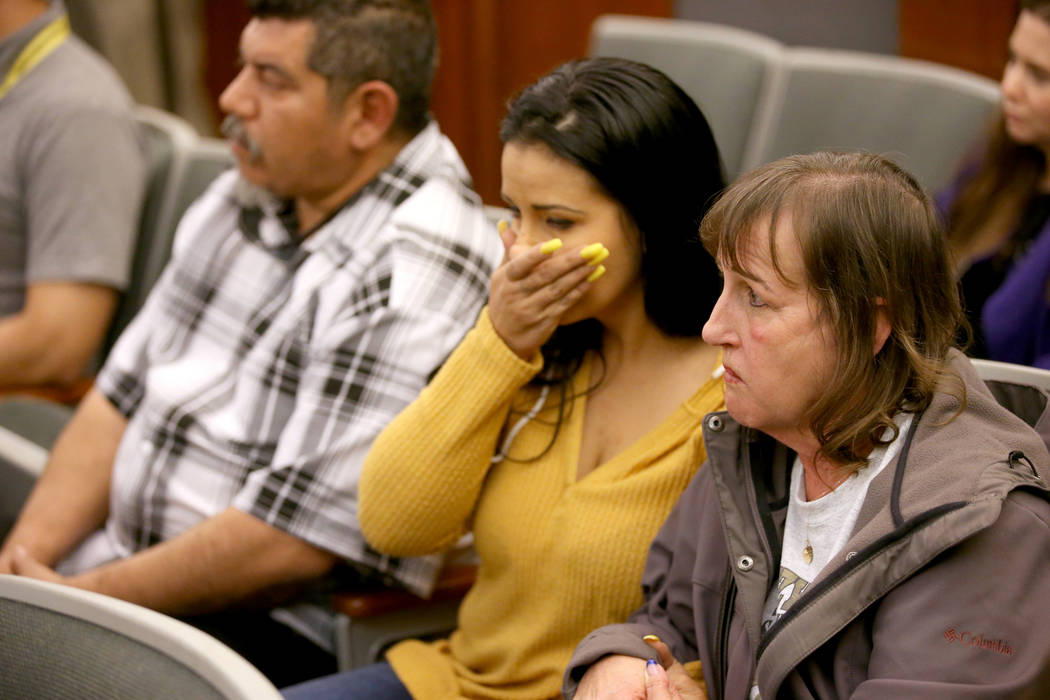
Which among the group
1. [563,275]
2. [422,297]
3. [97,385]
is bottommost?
[97,385]

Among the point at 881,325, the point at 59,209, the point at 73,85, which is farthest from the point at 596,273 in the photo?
the point at 73,85

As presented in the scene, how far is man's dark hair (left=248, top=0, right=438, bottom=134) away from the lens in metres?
1.64

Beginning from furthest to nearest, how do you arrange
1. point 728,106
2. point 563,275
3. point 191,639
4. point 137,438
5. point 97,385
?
point 728,106 < point 97,385 < point 137,438 < point 563,275 < point 191,639

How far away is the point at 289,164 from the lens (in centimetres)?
168

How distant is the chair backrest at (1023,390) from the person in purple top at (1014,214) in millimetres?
595

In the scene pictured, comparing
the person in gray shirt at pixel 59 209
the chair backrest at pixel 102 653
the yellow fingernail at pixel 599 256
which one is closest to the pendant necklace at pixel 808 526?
the yellow fingernail at pixel 599 256

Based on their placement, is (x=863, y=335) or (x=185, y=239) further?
(x=185, y=239)

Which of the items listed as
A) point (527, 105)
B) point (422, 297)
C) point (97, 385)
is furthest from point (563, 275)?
point (97, 385)

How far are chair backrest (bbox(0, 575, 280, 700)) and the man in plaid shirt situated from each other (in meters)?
0.54

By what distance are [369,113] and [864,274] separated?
0.95m

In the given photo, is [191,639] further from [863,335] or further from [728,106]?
[728,106]

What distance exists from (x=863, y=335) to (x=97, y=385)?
143 cm

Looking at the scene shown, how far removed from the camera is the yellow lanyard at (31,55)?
2.26 metres

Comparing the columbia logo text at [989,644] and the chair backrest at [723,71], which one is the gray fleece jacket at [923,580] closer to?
the columbia logo text at [989,644]
